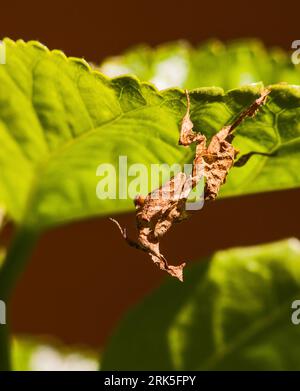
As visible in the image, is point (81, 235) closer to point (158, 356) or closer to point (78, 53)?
point (78, 53)

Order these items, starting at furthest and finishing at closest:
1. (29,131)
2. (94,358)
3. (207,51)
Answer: (94,358) < (207,51) < (29,131)

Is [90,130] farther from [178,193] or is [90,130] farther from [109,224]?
[109,224]

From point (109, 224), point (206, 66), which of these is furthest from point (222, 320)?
point (109, 224)

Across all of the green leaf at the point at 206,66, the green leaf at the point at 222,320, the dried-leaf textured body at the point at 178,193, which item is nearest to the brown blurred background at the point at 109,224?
the green leaf at the point at 206,66

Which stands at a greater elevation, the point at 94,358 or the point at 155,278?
the point at 155,278

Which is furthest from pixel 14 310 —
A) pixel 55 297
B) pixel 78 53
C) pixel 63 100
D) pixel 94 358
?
pixel 63 100

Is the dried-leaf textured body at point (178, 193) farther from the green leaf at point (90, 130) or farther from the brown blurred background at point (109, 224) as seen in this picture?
the brown blurred background at point (109, 224)
